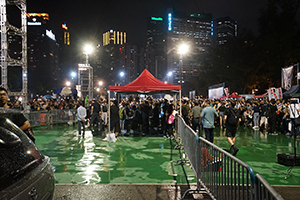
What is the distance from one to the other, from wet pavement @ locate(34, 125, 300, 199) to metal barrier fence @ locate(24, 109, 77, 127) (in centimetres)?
599

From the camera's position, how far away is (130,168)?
7.09 m

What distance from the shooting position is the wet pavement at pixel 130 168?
204 inches

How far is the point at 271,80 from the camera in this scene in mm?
44719

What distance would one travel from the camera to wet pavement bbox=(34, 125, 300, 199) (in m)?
5.18

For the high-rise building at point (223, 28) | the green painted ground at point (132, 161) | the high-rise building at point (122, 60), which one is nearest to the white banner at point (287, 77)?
the green painted ground at point (132, 161)

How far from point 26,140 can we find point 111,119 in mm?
9595

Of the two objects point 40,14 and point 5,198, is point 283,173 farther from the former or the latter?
point 40,14

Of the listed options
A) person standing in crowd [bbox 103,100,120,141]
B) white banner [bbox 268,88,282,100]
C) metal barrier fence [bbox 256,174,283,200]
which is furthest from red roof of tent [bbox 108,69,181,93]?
white banner [bbox 268,88,282,100]

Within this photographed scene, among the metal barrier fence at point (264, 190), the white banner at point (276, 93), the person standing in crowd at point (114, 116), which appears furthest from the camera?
the white banner at point (276, 93)

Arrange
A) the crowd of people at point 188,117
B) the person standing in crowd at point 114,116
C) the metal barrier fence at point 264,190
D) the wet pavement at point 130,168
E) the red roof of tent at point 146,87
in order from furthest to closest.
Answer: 1. the red roof of tent at point 146,87
2. the person standing in crowd at point 114,116
3. the crowd of people at point 188,117
4. the wet pavement at point 130,168
5. the metal barrier fence at point 264,190

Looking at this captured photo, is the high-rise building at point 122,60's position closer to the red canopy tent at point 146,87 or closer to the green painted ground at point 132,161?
the red canopy tent at point 146,87

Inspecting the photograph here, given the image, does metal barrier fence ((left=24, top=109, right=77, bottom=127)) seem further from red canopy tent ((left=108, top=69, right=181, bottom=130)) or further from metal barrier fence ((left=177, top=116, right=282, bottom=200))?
metal barrier fence ((left=177, top=116, right=282, bottom=200))

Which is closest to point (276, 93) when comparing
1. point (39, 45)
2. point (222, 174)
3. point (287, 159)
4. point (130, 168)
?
point (287, 159)

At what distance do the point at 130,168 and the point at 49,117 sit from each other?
13.4 m
